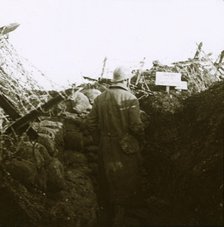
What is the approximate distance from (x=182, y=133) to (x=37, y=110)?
7.50 feet

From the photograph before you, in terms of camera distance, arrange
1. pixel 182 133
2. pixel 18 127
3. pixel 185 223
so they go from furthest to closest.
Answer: pixel 182 133, pixel 18 127, pixel 185 223

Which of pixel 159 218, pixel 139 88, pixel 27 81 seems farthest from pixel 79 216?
pixel 139 88

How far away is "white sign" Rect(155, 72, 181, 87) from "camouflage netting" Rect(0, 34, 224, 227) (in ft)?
0.92

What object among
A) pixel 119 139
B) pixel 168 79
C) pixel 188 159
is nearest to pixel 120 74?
pixel 119 139

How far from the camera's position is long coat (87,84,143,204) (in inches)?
212

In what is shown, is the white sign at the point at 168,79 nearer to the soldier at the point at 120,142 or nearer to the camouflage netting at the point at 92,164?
the camouflage netting at the point at 92,164

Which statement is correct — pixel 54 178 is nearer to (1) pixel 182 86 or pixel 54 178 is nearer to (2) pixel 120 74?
(2) pixel 120 74

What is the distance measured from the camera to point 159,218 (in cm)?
542

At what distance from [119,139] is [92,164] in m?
1.10

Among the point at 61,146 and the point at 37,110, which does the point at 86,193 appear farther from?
the point at 37,110

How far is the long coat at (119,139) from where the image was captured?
5.39 m

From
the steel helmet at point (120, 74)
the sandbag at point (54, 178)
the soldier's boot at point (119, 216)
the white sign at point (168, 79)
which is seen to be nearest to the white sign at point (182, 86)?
the white sign at point (168, 79)

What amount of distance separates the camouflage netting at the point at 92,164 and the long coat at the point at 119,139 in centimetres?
40

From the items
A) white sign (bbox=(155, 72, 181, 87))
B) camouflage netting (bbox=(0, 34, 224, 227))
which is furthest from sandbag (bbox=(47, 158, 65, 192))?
white sign (bbox=(155, 72, 181, 87))
